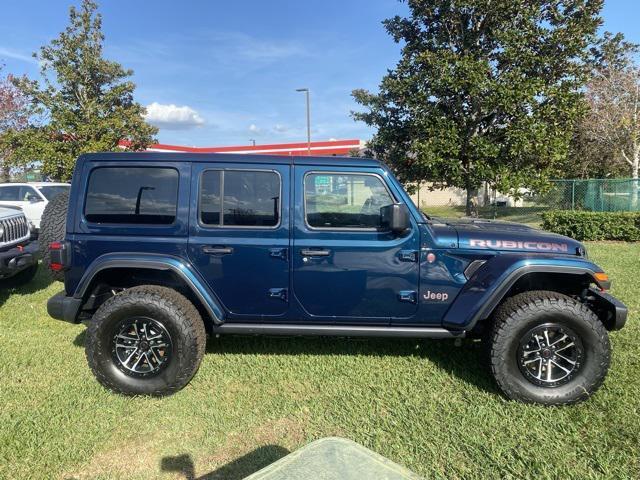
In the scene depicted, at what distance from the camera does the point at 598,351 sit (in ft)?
10.5

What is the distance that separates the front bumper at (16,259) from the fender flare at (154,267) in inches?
104

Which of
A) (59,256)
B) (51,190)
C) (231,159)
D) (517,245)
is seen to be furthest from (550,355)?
(51,190)

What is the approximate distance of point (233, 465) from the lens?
8.77 ft

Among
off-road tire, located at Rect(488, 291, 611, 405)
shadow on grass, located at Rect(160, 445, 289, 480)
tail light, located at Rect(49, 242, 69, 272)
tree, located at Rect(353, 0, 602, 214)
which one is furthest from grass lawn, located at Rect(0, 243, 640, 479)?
tree, located at Rect(353, 0, 602, 214)

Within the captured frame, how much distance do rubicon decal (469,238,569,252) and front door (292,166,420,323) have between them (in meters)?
0.48

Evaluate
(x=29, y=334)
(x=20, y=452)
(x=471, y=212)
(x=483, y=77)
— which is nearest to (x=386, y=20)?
(x=483, y=77)

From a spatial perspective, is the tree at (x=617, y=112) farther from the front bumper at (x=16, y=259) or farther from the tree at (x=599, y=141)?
the front bumper at (x=16, y=259)

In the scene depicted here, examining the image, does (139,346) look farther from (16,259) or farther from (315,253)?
(16,259)

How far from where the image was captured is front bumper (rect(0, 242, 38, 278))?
5379 millimetres

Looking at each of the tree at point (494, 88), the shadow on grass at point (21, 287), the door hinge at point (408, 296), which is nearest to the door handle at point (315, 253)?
the door hinge at point (408, 296)

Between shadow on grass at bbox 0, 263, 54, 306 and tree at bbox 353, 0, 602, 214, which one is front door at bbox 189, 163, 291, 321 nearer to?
shadow on grass at bbox 0, 263, 54, 306

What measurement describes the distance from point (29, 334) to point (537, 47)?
1087 centimetres

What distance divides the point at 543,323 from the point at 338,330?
1526 millimetres

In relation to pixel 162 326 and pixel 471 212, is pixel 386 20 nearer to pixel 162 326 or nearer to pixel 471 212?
pixel 471 212
